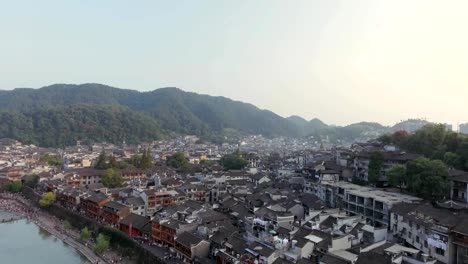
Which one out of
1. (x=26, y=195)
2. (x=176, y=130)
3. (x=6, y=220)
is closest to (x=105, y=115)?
(x=176, y=130)

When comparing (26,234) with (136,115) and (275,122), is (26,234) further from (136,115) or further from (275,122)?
(275,122)

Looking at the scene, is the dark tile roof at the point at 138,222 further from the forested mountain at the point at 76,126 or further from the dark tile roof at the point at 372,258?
the forested mountain at the point at 76,126

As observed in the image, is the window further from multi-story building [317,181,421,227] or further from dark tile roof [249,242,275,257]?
dark tile roof [249,242,275,257]

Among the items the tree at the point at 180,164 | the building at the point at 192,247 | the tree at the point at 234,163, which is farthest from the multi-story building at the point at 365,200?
the tree at the point at 180,164

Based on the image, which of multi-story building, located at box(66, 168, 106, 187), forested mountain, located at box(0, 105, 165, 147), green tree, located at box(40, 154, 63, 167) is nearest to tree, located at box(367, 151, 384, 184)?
multi-story building, located at box(66, 168, 106, 187)

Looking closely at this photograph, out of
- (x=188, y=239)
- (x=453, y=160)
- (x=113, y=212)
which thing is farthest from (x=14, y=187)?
(x=453, y=160)

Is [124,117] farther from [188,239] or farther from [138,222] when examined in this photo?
[188,239]
